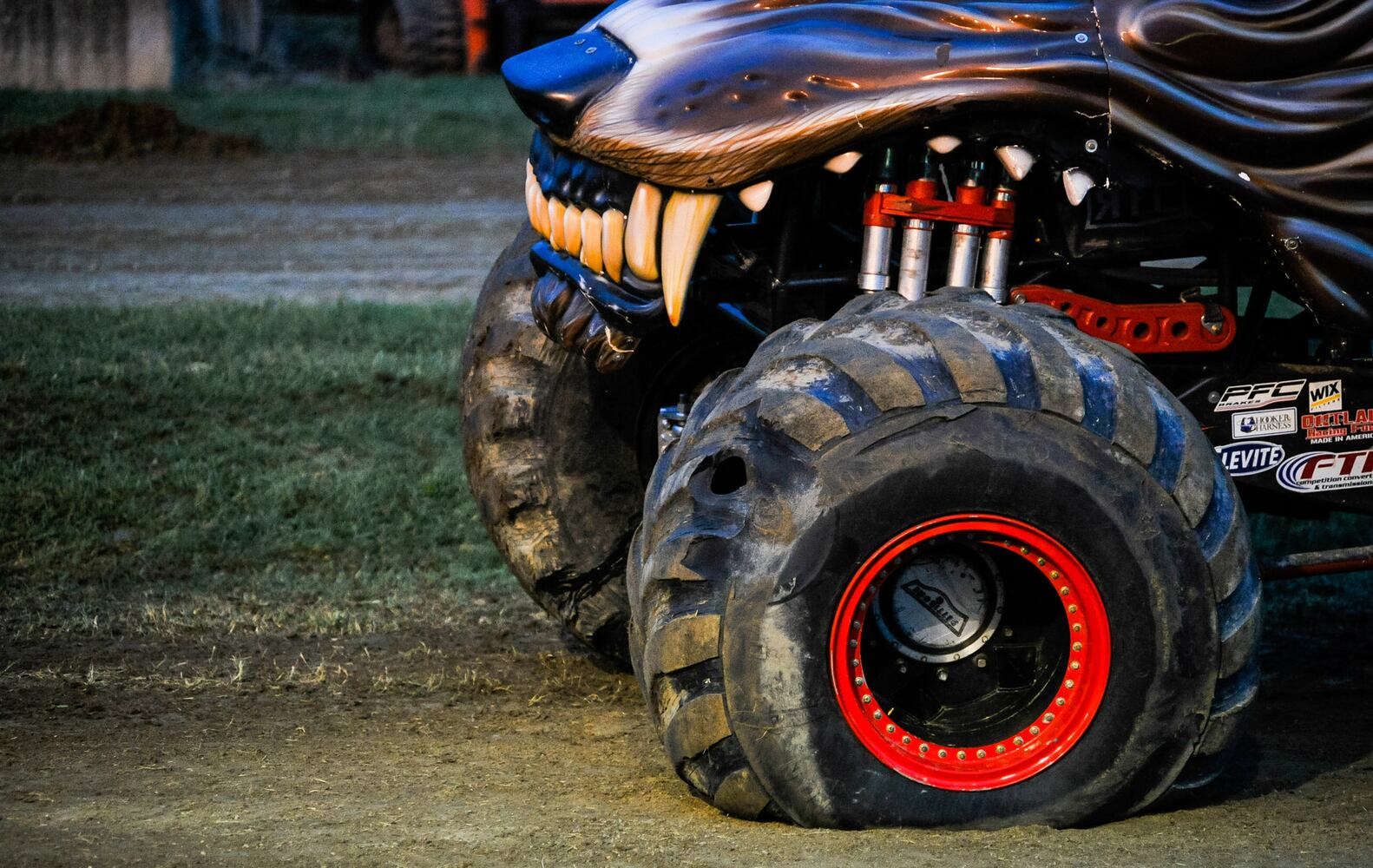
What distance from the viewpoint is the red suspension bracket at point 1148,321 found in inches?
180

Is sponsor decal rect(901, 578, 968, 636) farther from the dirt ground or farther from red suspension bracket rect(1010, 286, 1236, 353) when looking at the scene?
red suspension bracket rect(1010, 286, 1236, 353)

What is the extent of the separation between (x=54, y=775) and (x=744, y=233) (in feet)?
7.70

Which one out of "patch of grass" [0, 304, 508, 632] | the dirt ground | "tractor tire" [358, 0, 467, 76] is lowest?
"tractor tire" [358, 0, 467, 76]

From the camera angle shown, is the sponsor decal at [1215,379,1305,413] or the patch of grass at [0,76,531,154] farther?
the patch of grass at [0,76,531,154]

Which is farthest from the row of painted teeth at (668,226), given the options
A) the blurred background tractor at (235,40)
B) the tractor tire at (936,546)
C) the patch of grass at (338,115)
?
the blurred background tractor at (235,40)

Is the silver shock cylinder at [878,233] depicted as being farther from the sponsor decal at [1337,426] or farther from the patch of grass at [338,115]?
the patch of grass at [338,115]

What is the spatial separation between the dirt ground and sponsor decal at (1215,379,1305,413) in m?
0.93

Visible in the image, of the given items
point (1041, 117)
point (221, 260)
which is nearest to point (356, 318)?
point (221, 260)

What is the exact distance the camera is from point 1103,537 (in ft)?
12.5

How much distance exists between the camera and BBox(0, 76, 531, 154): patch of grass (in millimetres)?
18438

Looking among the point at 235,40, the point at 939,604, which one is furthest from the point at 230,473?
the point at 235,40

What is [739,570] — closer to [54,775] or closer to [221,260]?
[54,775]

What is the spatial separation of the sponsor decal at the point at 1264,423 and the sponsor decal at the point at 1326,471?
9 cm

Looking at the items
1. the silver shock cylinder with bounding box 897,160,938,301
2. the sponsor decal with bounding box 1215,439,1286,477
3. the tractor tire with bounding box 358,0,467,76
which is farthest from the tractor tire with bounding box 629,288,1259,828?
the tractor tire with bounding box 358,0,467,76
